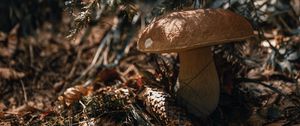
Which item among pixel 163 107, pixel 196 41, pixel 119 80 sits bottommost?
pixel 163 107

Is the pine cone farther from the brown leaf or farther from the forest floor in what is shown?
the brown leaf

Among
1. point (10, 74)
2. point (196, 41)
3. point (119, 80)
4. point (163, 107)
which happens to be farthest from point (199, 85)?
point (10, 74)

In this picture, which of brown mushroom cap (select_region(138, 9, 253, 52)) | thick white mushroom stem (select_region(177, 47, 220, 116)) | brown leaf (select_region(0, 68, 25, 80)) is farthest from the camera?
brown leaf (select_region(0, 68, 25, 80))

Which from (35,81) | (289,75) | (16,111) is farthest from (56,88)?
(289,75)

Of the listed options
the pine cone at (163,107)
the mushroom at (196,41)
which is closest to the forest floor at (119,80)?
the pine cone at (163,107)

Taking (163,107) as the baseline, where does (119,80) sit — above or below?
above

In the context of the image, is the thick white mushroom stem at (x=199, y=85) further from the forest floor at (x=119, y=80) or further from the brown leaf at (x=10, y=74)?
the brown leaf at (x=10, y=74)

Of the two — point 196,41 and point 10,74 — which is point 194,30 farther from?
point 10,74

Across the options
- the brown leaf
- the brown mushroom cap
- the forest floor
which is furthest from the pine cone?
the brown leaf
